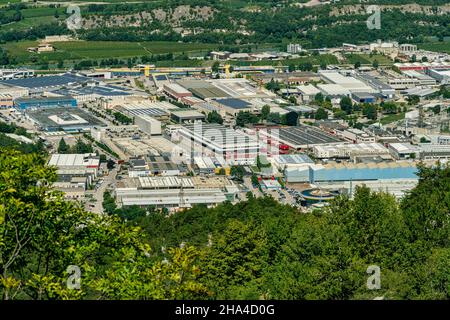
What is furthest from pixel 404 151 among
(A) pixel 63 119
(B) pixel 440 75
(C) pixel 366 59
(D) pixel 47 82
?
(C) pixel 366 59

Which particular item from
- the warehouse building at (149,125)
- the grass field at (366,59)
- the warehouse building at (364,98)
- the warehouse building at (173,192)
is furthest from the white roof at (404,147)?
the grass field at (366,59)

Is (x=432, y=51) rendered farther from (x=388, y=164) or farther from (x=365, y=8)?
(x=388, y=164)

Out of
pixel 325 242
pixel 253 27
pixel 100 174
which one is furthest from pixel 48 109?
pixel 325 242

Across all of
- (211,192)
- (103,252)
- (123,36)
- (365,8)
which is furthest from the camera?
(365,8)

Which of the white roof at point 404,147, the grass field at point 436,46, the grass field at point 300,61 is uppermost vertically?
the white roof at point 404,147

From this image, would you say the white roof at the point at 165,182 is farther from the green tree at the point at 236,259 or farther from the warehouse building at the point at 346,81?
the warehouse building at the point at 346,81

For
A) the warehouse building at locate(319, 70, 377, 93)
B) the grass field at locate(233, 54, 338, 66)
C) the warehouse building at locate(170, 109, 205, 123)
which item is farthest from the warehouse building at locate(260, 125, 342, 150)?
the grass field at locate(233, 54, 338, 66)

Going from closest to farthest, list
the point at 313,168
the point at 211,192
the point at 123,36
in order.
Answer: the point at 211,192 < the point at 313,168 < the point at 123,36
